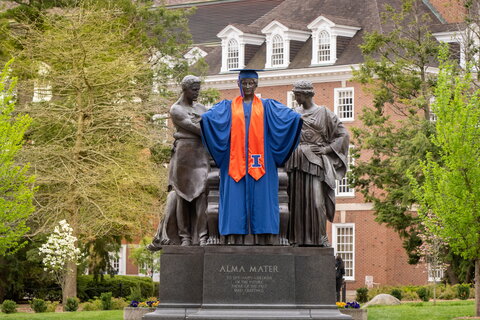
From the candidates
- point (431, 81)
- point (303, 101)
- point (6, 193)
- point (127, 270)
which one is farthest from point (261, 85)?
point (303, 101)

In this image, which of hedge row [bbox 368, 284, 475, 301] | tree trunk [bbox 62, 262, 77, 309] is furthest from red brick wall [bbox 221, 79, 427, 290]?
tree trunk [bbox 62, 262, 77, 309]

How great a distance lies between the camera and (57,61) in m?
41.6

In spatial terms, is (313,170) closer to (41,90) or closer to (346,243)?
(41,90)

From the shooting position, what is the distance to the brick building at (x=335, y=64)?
5672 centimetres

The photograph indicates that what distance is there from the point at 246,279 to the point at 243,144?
73.1 inches

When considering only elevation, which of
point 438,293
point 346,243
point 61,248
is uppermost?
point 346,243

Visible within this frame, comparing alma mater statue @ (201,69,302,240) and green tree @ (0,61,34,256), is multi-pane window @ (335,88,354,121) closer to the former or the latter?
green tree @ (0,61,34,256)

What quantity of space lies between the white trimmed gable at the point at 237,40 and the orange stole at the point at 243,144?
45.7 m

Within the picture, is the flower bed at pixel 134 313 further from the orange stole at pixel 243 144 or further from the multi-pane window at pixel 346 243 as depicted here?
the multi-pane window at pixel 346 243

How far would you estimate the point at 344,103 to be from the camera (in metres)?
59.3

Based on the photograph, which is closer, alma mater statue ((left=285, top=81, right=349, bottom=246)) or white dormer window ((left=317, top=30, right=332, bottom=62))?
alma mater statue ((left=285, top=81, right=349, bottom=246))

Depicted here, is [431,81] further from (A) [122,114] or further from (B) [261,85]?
(B) [261,85]

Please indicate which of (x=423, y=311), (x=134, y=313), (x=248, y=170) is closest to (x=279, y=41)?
(x=423, y=311)

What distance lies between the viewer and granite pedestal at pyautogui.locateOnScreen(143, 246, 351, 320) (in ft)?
53.9
